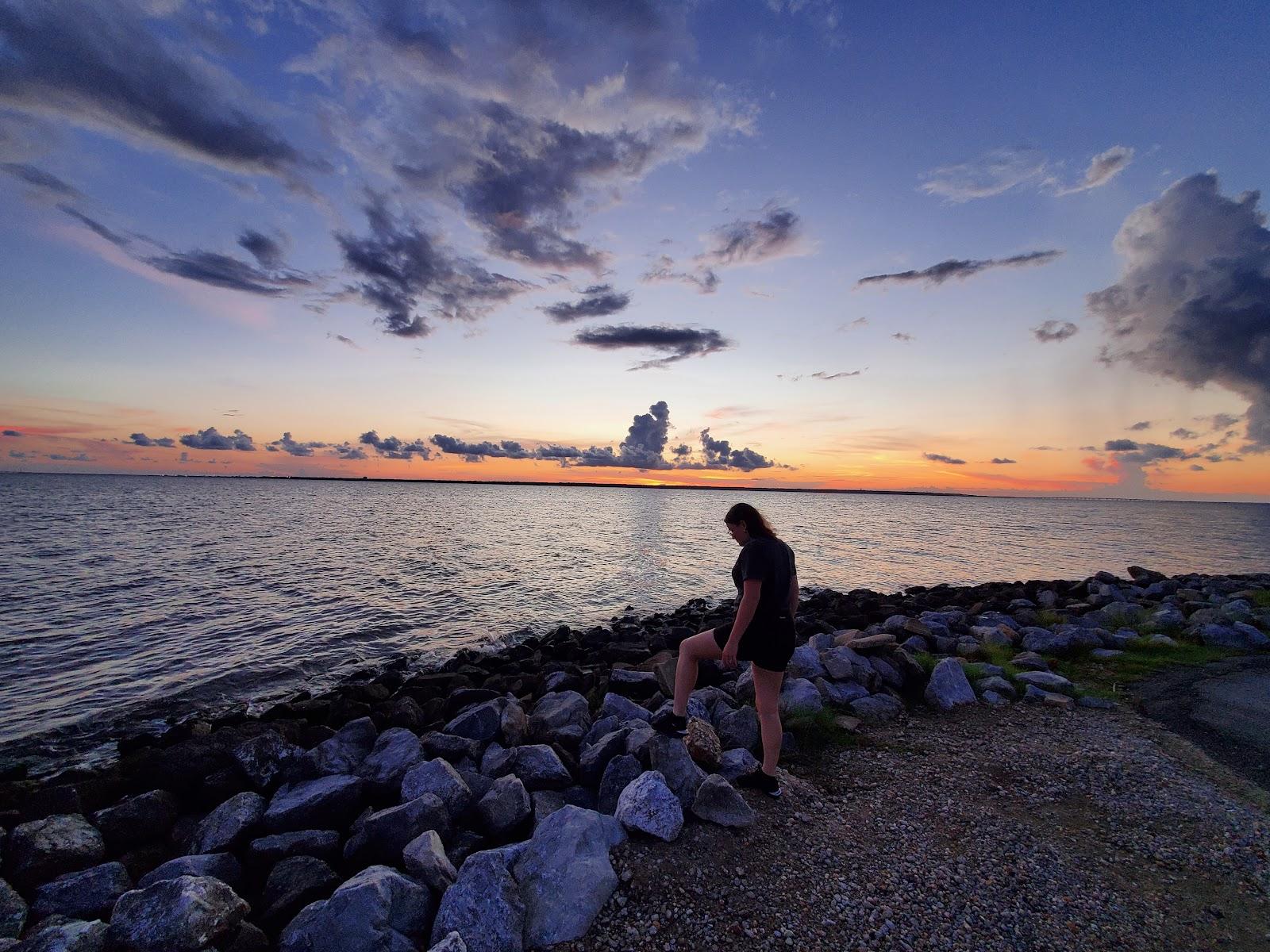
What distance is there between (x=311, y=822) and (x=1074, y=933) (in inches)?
262

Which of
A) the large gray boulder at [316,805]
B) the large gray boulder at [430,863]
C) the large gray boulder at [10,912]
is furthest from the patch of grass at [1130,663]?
the large gray boulder at [10,912]

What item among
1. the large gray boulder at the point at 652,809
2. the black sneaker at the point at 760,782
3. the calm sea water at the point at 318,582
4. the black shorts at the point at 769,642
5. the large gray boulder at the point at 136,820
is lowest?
the calm sea water at the point at 318,582

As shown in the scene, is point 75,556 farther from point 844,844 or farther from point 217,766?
point 844,844

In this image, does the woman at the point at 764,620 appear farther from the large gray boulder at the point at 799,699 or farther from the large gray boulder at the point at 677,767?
the large gray boulder at the point at 799,699

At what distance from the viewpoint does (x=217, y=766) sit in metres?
6.89

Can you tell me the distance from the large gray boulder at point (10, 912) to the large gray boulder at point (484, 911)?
2467mm

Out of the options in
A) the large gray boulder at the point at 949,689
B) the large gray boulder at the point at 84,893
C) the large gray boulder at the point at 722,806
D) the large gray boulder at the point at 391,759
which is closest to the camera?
the large gray boulder at the point at 84,893

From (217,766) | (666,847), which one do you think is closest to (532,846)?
(666,847)

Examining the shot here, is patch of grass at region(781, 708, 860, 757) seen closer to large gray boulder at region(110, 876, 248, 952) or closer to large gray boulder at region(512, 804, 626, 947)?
large gray boulder at region(512, 804, 626, 947)

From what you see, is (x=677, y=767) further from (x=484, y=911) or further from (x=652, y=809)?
(x=484, y=911)

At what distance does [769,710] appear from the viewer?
565 centimetres

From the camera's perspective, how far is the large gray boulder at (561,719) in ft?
25.3

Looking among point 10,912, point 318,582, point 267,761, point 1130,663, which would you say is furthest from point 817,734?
point 318,582

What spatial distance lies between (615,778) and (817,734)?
291 cm
